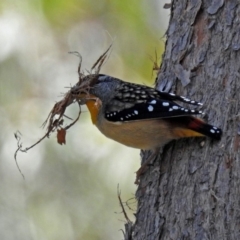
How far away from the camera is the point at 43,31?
25.1ft

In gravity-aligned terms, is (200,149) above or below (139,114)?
below

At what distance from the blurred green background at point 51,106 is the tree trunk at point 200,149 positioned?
2526mm

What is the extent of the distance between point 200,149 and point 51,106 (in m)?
3.32

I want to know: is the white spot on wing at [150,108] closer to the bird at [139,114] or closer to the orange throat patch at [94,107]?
the bird at [139,114]

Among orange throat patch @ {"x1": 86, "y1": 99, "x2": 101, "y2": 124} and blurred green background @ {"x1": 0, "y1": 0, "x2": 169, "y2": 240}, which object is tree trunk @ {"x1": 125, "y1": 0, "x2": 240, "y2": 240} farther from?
blurred green background @ {"x1": 0, "y1": 0, "x2": 169, "y2": 240}

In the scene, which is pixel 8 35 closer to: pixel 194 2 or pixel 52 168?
pixel 52 168

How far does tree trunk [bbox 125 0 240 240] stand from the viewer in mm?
4020

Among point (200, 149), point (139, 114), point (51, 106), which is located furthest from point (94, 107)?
point (51, 106)

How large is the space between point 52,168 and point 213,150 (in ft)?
11.3

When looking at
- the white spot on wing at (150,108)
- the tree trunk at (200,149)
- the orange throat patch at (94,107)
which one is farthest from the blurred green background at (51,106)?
the white spot on wing at (150,108)

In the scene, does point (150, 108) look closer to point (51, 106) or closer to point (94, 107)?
point (94, 107)

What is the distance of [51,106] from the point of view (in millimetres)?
7328

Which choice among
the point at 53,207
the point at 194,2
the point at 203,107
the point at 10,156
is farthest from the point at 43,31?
the point at 203,107

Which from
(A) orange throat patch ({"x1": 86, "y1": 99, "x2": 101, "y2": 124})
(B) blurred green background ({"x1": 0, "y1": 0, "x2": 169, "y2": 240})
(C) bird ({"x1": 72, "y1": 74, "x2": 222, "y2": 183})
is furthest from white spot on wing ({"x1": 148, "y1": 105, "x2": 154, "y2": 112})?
(B) blurred green background ({"x1": 0, "y1": 0, "x2": 169, "y2": 240})
